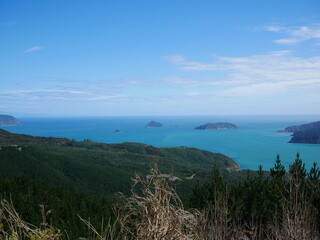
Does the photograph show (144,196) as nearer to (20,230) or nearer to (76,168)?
(20,230)

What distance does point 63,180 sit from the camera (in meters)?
69.1

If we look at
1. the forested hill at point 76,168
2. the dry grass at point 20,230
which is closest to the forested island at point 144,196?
the dry grass at point 20,230

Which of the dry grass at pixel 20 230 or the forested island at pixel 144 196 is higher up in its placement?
the dry grass at pixel 20 230

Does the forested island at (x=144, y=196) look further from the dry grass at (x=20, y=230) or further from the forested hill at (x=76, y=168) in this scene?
the forested hill at (x=76, y=168)

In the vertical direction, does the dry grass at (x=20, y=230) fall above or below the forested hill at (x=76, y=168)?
above

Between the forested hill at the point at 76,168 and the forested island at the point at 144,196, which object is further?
the forested hill at the point at 76,168

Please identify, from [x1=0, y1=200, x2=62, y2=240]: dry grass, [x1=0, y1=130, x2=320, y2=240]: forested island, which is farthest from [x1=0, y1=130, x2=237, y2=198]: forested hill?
[x1=0, y1=200, x2=62, y2=240]: dry grass

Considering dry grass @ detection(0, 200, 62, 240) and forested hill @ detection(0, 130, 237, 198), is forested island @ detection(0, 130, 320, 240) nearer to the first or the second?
dry grass @ detection(0, 200, 62, 240)

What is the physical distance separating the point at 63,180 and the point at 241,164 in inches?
3571

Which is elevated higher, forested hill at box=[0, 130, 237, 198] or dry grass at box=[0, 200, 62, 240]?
dry grass at box=[0, 200, 62, 240]

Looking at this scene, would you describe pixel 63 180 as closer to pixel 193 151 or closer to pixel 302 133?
pixel 193 151

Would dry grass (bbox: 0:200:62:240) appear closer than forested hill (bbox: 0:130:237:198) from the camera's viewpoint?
Yes

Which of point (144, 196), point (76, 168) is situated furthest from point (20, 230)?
point (76, 168)

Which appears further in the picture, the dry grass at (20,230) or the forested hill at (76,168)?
the forested hill at (76,168)
